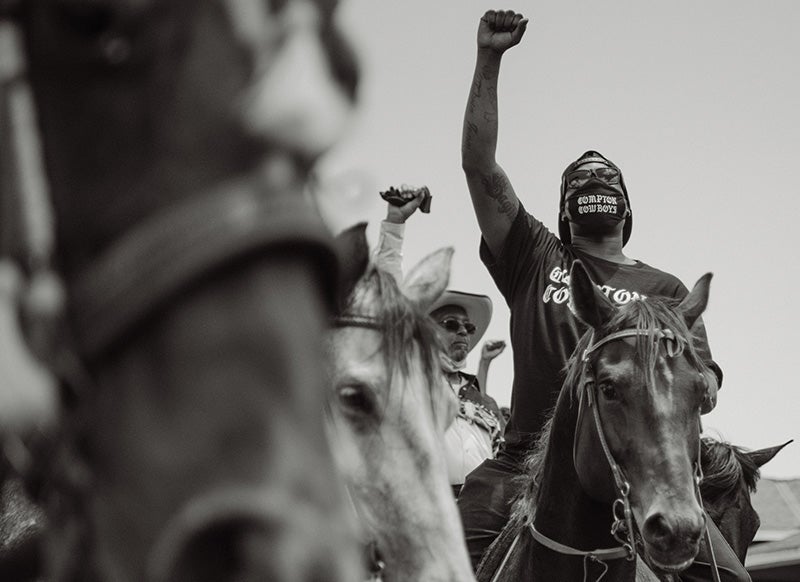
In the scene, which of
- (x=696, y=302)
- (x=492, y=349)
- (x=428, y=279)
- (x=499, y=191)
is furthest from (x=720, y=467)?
(x=492, y=349)

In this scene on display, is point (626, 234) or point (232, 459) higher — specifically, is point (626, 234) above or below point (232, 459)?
above

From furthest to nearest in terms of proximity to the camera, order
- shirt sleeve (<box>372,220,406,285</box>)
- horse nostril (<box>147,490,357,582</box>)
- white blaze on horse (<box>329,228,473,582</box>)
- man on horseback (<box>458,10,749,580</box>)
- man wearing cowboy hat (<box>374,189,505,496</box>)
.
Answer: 1. man on horseback (<box>458,10,749,580</box>)
2. man wearing cowboy hat (<box>374,189,505,496</box>)
3. shirt sleeve (<box>372,220,406,285</box>)
4. white blaze on horse (<box>329,228,473,582</box>)
5. horse nostril (<box>147,490,357,582</box>)

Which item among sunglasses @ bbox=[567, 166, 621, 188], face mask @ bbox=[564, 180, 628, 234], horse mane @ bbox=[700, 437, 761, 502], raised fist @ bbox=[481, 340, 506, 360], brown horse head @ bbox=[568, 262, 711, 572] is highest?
sunglasses @ bbox=[567, 166, 621, 188]

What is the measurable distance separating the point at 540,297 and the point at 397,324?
2.24m

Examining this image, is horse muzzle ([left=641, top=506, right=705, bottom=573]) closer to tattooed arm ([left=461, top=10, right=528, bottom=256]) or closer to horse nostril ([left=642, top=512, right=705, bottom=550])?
horse nostril ([left=642, top=512, right=705, bottom=550])

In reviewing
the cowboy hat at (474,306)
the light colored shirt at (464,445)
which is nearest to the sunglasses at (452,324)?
the cowboy hat at (474,306)

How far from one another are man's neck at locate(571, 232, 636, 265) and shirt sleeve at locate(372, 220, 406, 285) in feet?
4.44

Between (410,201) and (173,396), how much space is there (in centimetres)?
386

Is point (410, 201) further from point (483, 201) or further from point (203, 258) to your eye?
point (203, 258)

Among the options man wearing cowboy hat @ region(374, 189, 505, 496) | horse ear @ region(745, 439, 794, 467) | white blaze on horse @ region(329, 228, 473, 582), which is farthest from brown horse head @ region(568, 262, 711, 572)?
horse ear @ region(745, 439, 794, 467)

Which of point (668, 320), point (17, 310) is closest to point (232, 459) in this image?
point (17, 310)

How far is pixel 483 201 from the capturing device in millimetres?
5172

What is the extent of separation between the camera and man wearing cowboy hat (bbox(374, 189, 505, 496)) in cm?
442

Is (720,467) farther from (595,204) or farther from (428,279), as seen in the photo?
(428,279)
